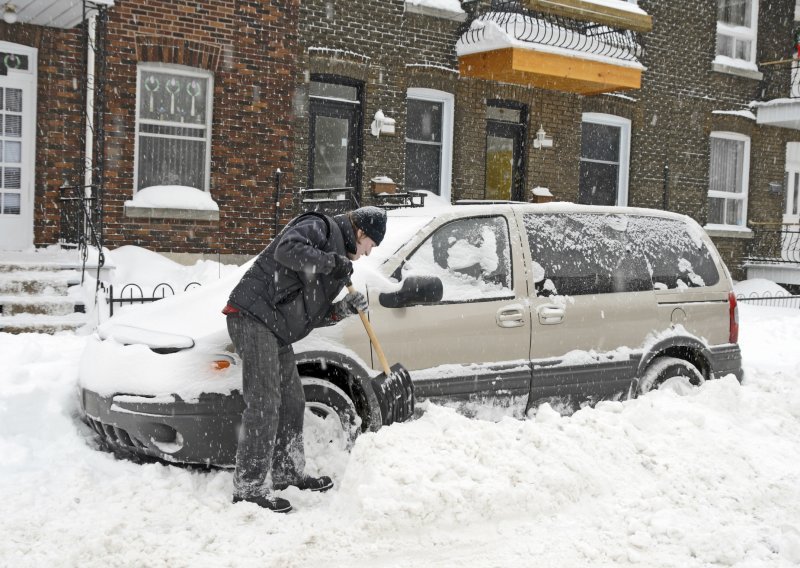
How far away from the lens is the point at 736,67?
1969cm

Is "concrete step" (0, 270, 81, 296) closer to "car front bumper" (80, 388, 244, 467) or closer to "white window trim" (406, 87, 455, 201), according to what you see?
"car front bumper" (80, 388, 244, 467)

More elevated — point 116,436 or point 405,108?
point 405,108

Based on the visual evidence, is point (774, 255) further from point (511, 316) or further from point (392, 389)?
point (392, 389)

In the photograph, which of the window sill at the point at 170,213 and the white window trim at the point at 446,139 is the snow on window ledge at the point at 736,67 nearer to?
the white window trim at the point at 446,139

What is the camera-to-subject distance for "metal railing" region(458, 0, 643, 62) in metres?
15.6

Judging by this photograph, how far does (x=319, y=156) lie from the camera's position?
15.0 m

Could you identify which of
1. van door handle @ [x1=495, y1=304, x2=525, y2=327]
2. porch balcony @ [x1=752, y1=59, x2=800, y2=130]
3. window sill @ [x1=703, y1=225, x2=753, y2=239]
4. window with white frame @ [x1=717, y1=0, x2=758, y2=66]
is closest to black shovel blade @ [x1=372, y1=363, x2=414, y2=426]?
van door handle @ [x1=495, y1=304, x2=525, y2=327]

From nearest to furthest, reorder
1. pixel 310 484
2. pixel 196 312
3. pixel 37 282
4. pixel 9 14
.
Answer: pixel 310 484, pixel 196 312, pixel 37 282, pixel 9 14

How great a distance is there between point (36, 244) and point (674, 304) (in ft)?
29.3

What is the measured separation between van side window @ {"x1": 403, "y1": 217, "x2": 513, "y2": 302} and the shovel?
72 cm

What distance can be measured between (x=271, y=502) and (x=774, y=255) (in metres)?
18.4

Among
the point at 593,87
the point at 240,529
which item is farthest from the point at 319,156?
the point at 240,529

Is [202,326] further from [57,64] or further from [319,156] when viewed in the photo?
[319,156]

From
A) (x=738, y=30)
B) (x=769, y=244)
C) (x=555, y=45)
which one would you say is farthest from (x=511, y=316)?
(x=769, y=244)
